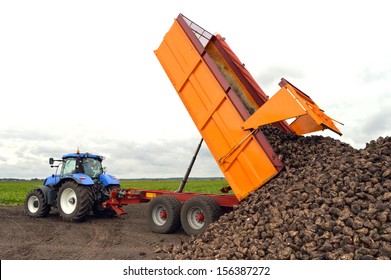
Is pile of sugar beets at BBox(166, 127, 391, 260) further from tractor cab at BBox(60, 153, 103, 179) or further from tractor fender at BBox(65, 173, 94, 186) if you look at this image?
tractor cab at BBox(60, 153, 103, 179)

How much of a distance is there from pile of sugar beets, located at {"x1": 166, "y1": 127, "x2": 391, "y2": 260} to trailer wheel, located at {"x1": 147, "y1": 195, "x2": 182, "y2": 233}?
5.17 feet

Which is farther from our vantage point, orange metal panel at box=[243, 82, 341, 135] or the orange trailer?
the orange trailer

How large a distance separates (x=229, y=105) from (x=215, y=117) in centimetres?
42

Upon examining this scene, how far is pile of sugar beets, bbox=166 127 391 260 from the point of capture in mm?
4801

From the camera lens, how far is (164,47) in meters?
8.88

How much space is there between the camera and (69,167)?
1116 cm

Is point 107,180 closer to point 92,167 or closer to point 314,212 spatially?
point 92,167

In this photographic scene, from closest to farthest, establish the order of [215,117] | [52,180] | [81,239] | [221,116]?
1. [221,116]
2. [215,117]
3. [81,239]
4. [52,180]

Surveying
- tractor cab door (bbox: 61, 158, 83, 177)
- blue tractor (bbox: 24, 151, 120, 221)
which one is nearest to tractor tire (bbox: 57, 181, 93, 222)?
blue tractor (bbox: 24, 151, 120, 221)

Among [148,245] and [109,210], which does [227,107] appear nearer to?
[148,245]

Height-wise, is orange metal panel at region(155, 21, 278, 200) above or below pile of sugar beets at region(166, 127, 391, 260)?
above

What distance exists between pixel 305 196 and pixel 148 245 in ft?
11.0

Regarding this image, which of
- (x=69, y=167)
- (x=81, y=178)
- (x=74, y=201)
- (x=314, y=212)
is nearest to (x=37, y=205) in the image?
(x=69, y=167)

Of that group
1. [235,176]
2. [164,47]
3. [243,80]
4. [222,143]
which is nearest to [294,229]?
[235,176]
